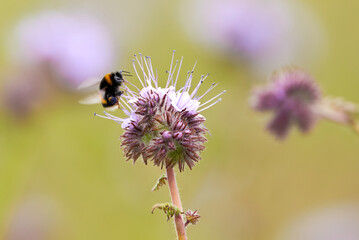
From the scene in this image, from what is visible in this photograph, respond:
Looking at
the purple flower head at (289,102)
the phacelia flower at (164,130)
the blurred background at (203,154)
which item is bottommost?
the phacelia flower at (164,130)

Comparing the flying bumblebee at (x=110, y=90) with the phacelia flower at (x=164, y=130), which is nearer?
the phacelia flower at (x=164, y=130)

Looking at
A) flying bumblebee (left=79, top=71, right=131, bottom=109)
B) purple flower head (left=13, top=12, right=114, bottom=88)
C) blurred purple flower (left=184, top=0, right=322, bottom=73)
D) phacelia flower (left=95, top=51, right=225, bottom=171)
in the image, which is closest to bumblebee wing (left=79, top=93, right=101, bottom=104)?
flying bumblebee (left=79, top=71, right=131, bottom=109)

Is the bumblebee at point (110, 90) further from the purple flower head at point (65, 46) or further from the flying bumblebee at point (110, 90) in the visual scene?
the purple flower head at point (65, 46)

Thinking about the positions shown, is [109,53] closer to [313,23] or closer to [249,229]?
[249,229]

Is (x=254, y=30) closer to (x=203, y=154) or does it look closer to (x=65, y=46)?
(x=203, y=154)

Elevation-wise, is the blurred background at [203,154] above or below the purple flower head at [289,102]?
above

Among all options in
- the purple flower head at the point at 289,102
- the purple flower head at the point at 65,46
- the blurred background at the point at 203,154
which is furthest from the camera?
the purple flower head at the point at 65,46

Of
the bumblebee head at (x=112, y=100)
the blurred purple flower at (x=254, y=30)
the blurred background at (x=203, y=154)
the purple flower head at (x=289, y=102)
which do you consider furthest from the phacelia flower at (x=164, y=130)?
the blurred purple flower at (x=254, y=30)
